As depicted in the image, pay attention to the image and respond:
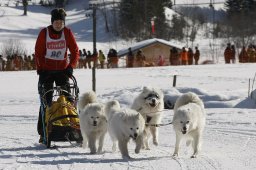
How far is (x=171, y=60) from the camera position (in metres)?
30.7

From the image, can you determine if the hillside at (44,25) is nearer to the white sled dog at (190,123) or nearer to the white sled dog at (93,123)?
the white sled dog at (93,123)

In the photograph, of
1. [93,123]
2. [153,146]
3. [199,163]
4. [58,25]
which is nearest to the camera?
[199,163]

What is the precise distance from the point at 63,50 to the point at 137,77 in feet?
52.1

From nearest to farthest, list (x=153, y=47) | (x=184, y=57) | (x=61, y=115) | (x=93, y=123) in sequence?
(x=93, y=123) < (x=61, y=115) < (x=184, y=57) < (x=153, y=47)

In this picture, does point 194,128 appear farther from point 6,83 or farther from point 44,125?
point 6,83

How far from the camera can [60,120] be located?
24.6 ft

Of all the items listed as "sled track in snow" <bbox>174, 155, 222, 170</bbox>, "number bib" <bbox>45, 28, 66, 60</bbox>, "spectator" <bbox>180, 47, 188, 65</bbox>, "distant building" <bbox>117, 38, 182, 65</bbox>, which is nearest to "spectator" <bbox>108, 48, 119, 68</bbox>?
"spectator" <bbox>180, 47, 188, 65</bbox>

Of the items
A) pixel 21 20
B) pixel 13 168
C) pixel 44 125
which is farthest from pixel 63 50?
pixel 21 20

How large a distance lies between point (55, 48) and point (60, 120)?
100 cm

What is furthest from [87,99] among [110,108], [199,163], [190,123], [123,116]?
[199,163]

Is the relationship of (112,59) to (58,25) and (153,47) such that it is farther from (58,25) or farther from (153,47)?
(58,25)

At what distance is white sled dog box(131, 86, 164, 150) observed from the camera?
25.4 feet

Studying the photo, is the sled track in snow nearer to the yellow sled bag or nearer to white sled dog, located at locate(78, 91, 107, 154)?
white sled dog, located at locate(78, 91, 107, 154)

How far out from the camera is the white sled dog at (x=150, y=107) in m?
7.75
